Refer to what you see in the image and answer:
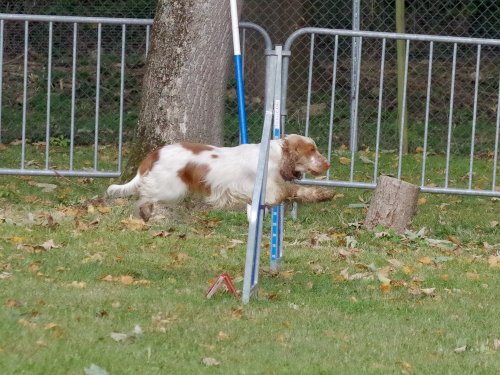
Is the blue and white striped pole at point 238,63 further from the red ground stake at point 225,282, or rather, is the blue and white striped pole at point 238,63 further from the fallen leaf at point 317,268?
the red ground stake at point 225,282

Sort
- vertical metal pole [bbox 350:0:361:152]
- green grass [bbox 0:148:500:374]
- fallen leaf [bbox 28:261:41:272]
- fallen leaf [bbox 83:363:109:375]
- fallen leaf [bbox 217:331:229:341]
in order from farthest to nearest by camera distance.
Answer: vertical metal pole [bbox 350:0:361:152], fallen leaf [bbox 28:261:41:272], fallen leaf [bbox 217:331:229:341], green grass [bbox 0:148:500:374], fallen leaf [bbox 83:363:109:375]

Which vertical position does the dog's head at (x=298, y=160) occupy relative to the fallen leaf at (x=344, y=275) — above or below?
above

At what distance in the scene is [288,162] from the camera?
23.1 feet

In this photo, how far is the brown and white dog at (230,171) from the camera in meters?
7.07

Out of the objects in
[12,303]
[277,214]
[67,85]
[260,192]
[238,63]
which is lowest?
[12,303]

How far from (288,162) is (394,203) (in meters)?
2.80

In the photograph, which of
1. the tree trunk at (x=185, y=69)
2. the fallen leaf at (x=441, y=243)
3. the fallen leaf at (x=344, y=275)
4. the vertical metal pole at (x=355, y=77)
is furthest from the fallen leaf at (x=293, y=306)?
the vertical metal pole at (x=355, y=77)

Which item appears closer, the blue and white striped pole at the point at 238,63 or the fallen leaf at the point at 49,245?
the fallen leaf at the point at 49,245

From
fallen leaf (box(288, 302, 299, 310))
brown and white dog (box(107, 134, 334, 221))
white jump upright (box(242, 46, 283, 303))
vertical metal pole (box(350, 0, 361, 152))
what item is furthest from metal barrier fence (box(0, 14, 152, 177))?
fallen leaf (box(288, 302, 299, 310))

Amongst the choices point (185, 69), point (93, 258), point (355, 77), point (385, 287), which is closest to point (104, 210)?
point (185, 69)

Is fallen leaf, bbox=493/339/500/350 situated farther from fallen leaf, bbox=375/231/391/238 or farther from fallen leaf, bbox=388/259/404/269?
fallen leaf, bbox=375/231/391/238

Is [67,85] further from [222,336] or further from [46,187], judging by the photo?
[222,336]

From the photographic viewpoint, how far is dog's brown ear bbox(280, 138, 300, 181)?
23.1 feet

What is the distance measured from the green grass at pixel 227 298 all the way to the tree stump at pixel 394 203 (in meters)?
0.25
